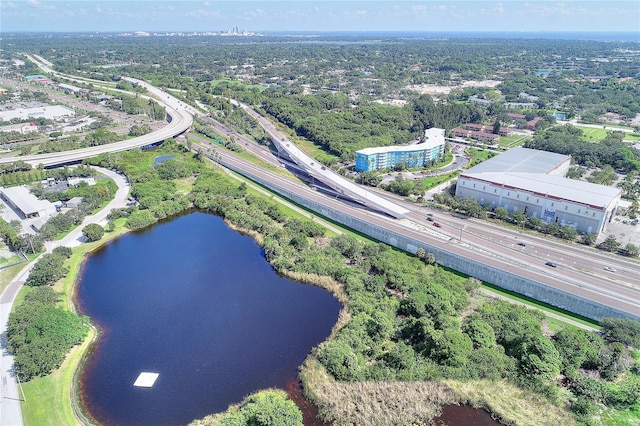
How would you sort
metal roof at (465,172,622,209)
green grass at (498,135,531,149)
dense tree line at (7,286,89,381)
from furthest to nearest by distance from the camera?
green grass at (498,135,531,149), metal roof at (465,172,622,209), dense tree line at (7,286,89,381)

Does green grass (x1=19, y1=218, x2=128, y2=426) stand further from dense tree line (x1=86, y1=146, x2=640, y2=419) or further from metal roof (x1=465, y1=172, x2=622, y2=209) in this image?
metal roof (x1=465, y1=172, x2=622, y2=209)

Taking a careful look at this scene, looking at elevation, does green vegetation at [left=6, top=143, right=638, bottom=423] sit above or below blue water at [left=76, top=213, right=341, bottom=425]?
above

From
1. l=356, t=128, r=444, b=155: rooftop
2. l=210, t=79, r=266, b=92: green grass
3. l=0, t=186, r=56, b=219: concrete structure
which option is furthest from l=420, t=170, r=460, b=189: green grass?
l=210, t=79, r=266, b=92: green grass

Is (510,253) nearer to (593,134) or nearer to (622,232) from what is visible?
(622,232)

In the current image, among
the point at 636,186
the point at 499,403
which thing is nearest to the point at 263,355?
the point at 499,403

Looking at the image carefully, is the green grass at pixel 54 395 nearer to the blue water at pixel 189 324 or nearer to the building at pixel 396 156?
the blue water at pixel 189 324

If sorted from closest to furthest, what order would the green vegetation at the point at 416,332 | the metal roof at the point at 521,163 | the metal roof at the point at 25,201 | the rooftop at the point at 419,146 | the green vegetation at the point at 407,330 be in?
the green vegetation at the point at 407,330, the green vegetation at the point at 416,332, the metal roof at the point at 25,201, the metal roof at the point at 521,163, the rooftop at the point at 419,146

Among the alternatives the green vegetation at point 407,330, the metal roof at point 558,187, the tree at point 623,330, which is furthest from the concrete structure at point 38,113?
the tree at point 623,330
